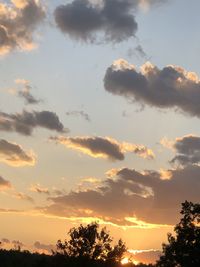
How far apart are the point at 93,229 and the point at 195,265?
35.8m

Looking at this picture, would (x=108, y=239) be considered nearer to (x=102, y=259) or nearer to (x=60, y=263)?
(x=102, y=259)

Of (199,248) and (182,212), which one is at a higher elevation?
(182,212)

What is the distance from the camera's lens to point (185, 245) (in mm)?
78750

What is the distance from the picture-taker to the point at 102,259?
108250 millimetres

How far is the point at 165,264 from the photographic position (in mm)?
79500

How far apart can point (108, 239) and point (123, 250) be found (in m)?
4.72

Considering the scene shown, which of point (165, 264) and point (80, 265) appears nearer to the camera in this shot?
point (165, 264)

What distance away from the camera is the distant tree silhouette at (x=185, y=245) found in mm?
76750

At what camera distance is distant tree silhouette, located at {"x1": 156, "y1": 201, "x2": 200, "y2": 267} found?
76.8 m

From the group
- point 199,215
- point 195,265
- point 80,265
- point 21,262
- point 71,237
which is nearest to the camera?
point 195,265

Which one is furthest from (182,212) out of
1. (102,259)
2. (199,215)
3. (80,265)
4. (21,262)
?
(21,262)

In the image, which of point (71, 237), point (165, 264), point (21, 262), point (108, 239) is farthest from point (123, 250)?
point (21, 262)

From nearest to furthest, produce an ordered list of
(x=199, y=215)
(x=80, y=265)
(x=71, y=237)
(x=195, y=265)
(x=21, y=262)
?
(x=195, y=265)
(x=199, y=215)
(x=80, y=265)
(x=71, y=237)
(x=21, y=262)

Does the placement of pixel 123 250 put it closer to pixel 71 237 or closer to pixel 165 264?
pixel 71 237
